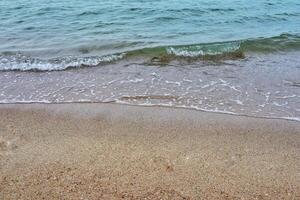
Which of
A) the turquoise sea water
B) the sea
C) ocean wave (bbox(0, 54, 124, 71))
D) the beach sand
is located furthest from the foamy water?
the turquoise sea water

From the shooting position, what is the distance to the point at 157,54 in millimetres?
8703

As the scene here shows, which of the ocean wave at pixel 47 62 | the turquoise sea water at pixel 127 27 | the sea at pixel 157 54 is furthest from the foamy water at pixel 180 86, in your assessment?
the turquoise sea water at pixel 127 27

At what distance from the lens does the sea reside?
626cm

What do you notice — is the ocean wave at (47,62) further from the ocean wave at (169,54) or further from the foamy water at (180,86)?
the foamy water at (180,86)

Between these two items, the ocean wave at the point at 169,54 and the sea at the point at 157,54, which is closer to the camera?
the sea at the point at 157,54

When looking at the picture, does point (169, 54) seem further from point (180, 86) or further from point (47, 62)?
point (47, 62)

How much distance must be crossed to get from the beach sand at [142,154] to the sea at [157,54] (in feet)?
1.60

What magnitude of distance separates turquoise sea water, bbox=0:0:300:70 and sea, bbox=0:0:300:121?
0.10ft

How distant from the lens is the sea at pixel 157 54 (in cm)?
626

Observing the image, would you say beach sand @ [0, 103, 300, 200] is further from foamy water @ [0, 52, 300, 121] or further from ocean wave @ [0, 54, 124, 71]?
ocean wave @ [0, 54, 124, 71]

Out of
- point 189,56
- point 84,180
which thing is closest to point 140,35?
point 189,56

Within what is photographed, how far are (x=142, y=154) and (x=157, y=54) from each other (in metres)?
4.63

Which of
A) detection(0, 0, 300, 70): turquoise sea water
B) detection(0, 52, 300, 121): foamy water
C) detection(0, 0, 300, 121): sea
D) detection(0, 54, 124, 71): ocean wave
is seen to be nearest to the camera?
detection(0, 52, 300, 121): foamy water

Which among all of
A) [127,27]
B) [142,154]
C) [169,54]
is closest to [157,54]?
[169,54]
